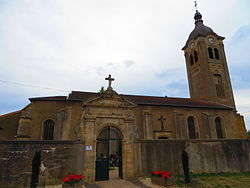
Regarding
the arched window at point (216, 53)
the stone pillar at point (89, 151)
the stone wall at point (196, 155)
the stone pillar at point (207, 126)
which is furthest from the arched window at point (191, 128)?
the arched window at point (216, 53)

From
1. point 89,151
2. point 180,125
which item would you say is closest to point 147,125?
point 180,125

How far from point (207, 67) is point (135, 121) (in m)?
19.8

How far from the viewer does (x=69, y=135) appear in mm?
15008

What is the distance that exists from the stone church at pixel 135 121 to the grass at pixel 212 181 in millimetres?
632

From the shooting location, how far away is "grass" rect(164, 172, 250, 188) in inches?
339

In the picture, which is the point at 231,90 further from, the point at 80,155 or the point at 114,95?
the point at 80,155

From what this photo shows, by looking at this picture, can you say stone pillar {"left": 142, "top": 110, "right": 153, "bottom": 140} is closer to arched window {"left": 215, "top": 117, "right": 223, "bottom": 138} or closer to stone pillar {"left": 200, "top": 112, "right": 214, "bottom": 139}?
stone pillar {"left": 200, "top": 112, "right": 214, "bottom": 139}

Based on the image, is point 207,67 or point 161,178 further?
point 207,67

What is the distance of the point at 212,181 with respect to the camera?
941 centimetres

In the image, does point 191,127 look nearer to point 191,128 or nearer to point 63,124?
point 191,128

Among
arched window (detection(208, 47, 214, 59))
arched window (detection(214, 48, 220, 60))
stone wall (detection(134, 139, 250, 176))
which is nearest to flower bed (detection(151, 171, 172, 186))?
stone wall (detection(134, 139, 250, 176))

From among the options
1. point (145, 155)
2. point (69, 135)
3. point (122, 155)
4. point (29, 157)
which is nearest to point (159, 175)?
point (145, 155)

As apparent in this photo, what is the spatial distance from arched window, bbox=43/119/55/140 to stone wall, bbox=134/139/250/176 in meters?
9.47

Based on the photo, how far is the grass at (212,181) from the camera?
8609 millimetres
